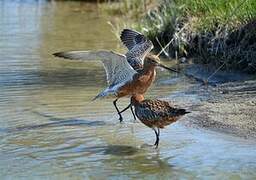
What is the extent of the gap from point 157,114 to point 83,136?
0.96 meters

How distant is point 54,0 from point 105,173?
1502 cm

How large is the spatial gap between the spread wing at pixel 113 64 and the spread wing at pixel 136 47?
40cm

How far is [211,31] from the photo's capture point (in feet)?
39.2

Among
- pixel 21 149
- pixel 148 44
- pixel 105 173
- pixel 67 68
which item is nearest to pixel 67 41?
pixel 67 68

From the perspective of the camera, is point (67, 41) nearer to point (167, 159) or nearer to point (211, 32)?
point (211, 32)

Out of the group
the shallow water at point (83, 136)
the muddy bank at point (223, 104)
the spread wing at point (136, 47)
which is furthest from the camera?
the spread wing at point (136, 47)

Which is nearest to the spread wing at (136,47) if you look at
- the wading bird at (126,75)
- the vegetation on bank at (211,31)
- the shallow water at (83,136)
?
the wading bird at (126,75)

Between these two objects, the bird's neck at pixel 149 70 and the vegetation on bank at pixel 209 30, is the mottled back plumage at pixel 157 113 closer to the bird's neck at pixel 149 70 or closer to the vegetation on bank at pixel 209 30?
the bird's neck at pixel 149 70

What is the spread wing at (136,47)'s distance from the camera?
9621 millimetres

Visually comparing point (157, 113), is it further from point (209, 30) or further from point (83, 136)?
point (209, 30)

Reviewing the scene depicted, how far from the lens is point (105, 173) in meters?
6.61

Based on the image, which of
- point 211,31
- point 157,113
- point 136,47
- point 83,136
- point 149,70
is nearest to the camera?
point 157,113

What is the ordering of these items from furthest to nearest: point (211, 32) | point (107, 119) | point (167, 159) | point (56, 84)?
point (211, 32) → point (56, 84) → point (107, 119) → point (167, 159)

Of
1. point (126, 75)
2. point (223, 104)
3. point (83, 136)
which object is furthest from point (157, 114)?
point (223, 104)
